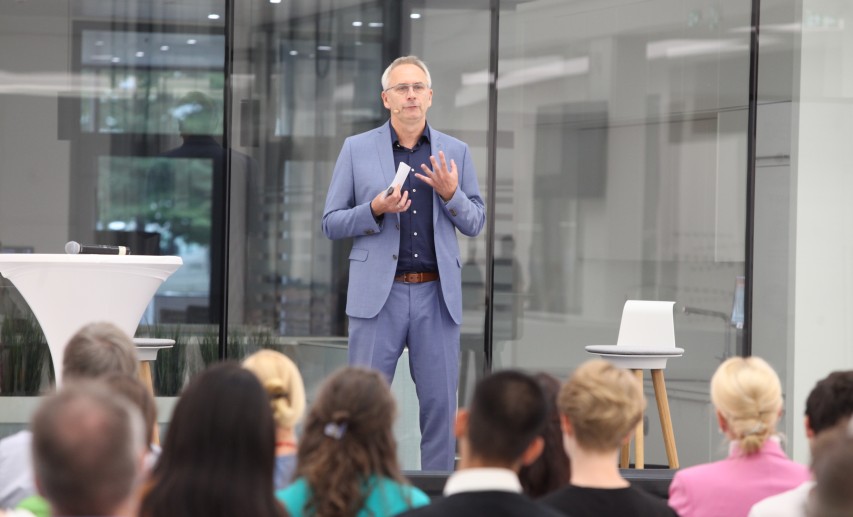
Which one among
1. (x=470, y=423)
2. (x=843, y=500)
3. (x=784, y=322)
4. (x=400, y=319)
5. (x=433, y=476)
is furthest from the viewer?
(x=784, y=322)

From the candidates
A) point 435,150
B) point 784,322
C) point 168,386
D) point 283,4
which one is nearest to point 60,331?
point 435,150

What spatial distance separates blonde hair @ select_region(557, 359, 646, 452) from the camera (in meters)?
2.29

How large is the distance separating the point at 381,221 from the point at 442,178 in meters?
0.31

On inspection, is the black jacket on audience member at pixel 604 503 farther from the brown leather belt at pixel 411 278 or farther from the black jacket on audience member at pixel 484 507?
the brown leather belt at pixel 411 278

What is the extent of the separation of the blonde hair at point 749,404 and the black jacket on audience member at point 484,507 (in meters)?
0.81

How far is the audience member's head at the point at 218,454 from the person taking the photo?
6.34 ft

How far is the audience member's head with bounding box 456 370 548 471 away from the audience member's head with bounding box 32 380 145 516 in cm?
71

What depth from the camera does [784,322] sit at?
264 inches

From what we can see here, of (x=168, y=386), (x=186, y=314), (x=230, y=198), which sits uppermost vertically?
(x=230, y=198)

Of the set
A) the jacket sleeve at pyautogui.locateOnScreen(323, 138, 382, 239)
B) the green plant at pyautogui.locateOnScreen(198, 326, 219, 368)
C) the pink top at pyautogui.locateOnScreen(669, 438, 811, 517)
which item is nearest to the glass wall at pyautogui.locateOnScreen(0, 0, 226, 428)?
the green plant at pyautogui.locateOnScreen(198, 326, 219, 368)

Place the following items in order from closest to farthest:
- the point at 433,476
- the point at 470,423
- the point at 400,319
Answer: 1. the point at 470,423
2. the point at 433,476
3. the point at 400,319

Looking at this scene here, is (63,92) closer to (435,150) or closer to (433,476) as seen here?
(435,150)

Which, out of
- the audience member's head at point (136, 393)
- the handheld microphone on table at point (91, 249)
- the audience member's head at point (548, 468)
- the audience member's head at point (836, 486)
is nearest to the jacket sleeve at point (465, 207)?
the handheld microphone on table at point (91, 249)

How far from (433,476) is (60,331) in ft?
4.53
